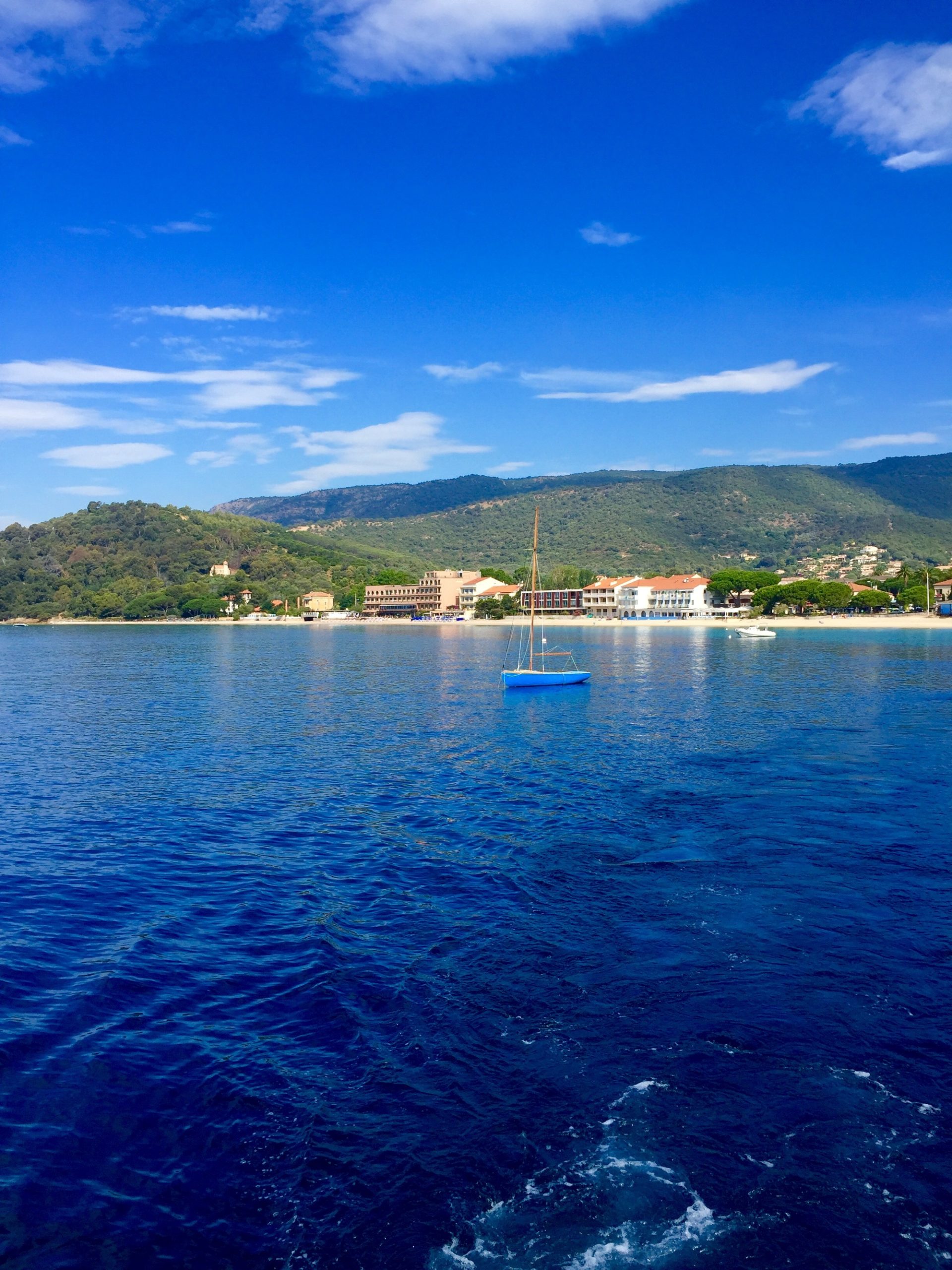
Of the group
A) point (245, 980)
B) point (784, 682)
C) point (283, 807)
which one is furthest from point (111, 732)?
point (784, 682)

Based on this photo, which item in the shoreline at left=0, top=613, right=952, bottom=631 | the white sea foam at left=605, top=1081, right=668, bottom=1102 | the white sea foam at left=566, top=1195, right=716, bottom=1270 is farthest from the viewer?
the shoreline at left=0, top=613, right=952, bottom=631

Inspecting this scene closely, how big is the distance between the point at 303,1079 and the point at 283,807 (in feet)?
45.9

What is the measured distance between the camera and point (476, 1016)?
38.1ft

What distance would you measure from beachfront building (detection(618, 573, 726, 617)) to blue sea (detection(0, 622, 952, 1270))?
503ft

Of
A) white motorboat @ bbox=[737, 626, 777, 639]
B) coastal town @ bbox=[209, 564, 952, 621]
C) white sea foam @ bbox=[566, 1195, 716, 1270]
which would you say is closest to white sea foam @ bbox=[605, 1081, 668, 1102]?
white sea foam @ bbox=[566, 1195, 716, 1270]

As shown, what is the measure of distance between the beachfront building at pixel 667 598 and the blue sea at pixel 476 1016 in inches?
6036

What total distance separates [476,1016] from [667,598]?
179 m

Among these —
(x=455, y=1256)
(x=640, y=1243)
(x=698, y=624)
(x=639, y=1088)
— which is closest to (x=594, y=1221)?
(x=640, y=1243)

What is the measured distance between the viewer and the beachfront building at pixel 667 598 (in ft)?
588

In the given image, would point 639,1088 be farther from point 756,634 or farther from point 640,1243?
point 756,634

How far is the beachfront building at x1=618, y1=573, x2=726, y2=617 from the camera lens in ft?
588

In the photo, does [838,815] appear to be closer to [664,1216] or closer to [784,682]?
[664,1216]

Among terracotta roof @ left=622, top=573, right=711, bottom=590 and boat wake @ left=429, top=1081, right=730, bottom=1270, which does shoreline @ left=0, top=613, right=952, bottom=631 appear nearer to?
terracotta roof @ left=622, top=573, right=711, bottom=590

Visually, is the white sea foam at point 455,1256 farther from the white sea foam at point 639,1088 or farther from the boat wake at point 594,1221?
the white sea foam at point 639,1088
